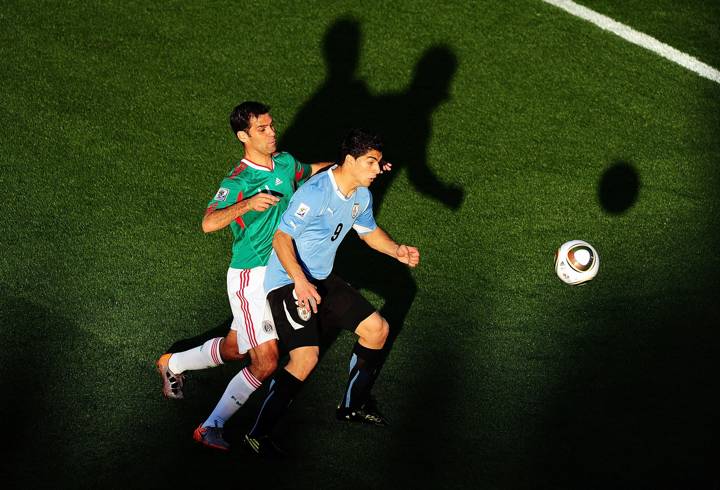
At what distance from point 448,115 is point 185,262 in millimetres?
3172

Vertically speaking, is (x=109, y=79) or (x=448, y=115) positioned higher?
(x=448, y=115)

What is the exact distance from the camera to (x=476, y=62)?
9586 mm

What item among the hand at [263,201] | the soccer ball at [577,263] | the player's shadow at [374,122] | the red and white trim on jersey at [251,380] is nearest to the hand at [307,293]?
the hand at [263,201]

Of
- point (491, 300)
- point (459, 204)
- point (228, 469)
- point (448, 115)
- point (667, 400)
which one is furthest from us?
point (448, 115)

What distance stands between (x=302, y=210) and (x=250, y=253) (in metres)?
0.70

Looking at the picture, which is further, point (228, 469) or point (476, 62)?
point (476, 62)

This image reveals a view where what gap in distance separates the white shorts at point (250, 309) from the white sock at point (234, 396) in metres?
0.21

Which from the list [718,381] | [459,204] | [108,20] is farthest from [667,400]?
[108,20]

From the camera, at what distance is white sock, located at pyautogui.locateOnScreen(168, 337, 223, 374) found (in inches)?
273

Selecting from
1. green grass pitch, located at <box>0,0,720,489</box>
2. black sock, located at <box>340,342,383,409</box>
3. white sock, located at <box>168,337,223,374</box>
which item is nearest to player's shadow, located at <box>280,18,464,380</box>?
green grass pitch, located at <box>0,0,720,489</box>

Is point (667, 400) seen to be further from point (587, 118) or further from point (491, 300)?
point (587, 118)

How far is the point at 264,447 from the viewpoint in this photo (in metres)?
6.62

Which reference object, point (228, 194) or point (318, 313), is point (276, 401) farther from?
point (228, 194)

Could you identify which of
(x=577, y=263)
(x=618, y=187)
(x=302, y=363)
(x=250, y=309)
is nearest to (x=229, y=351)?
(x=250, y=309)
